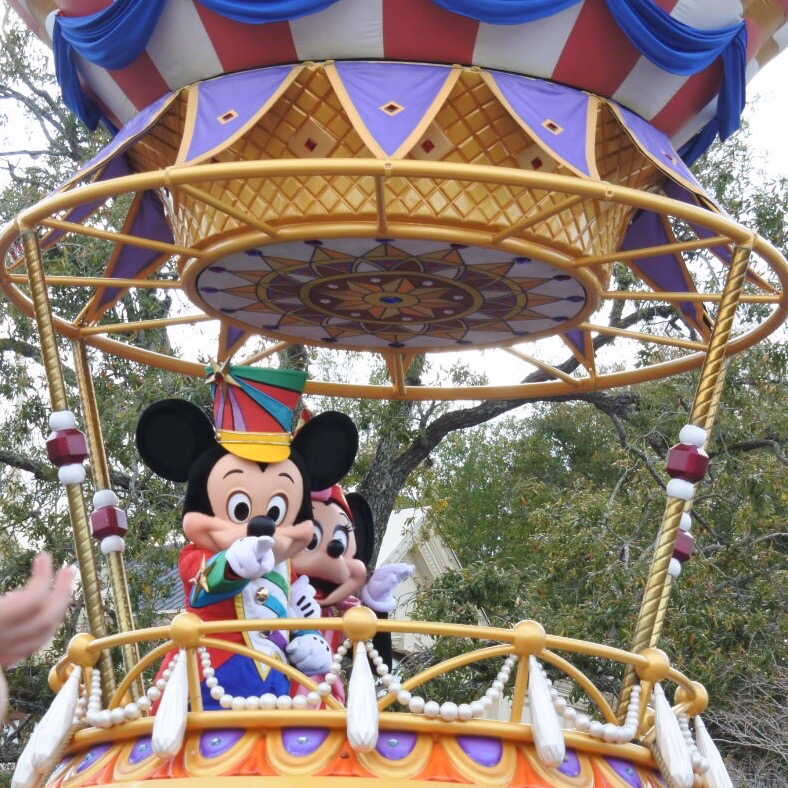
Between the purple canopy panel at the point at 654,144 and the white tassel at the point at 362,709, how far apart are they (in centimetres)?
240

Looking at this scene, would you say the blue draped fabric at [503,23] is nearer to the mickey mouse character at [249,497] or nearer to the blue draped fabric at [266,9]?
the blue draped fabric at [266,9]

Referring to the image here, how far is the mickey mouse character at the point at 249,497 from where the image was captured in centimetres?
533

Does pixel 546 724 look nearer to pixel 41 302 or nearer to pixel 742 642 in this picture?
pixel 41 302

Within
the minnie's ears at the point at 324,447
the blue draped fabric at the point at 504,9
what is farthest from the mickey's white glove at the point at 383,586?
the blue draped fabric at the point at 504,9

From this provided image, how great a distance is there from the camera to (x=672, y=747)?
4.52 m

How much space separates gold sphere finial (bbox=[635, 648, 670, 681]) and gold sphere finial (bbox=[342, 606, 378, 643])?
3.45 ft

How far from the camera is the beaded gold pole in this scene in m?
5.16

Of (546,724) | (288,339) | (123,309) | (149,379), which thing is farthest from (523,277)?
(123,309)

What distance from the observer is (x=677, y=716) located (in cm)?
504

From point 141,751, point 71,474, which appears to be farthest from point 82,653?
point 71,474

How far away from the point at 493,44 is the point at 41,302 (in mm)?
2080

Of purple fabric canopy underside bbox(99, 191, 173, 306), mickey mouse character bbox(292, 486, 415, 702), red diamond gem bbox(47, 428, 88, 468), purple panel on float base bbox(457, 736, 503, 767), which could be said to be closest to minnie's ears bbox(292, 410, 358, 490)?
mickey mouse character bbox(292, 486, 415, 702)

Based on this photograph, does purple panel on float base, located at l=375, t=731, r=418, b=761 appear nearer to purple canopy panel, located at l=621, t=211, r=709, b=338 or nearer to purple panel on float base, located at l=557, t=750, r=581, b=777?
purple panel on float base, located at l=557, t=750, r=581, b=777

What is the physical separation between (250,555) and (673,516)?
1668 mm
